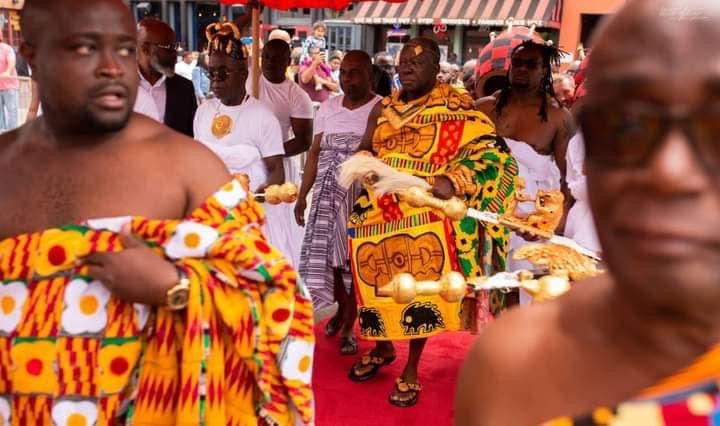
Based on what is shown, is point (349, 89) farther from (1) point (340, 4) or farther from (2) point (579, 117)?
(2) point (579, 117)

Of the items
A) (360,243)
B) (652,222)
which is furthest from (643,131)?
(360,243)

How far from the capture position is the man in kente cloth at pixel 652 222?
27.3 inches

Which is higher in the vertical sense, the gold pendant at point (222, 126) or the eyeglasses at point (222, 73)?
the eyeglasses at point (222, 73)

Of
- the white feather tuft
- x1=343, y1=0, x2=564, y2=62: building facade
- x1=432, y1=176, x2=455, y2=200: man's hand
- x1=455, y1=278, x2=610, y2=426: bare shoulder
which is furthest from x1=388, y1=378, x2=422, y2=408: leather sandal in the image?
x1=343, y1=0, x2=564, y2=62: building facade

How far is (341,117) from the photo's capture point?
4.37 metres

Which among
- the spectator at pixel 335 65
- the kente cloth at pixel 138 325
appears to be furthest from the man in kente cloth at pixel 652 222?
the spectator at pixel 335 65

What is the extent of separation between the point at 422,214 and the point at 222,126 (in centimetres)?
117

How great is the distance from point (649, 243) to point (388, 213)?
287 centimetres

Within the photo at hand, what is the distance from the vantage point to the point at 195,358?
1.57 metres

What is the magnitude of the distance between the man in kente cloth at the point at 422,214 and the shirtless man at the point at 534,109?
565 mm

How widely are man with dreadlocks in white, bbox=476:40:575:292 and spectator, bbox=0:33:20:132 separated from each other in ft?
20.1

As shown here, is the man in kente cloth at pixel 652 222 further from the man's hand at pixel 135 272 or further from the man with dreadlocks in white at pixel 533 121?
the man with dreadlocks in white at pixel 533 121

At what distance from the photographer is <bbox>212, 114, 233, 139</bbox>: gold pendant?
377 centimetres

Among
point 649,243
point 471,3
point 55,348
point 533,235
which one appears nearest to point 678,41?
point 649,243
